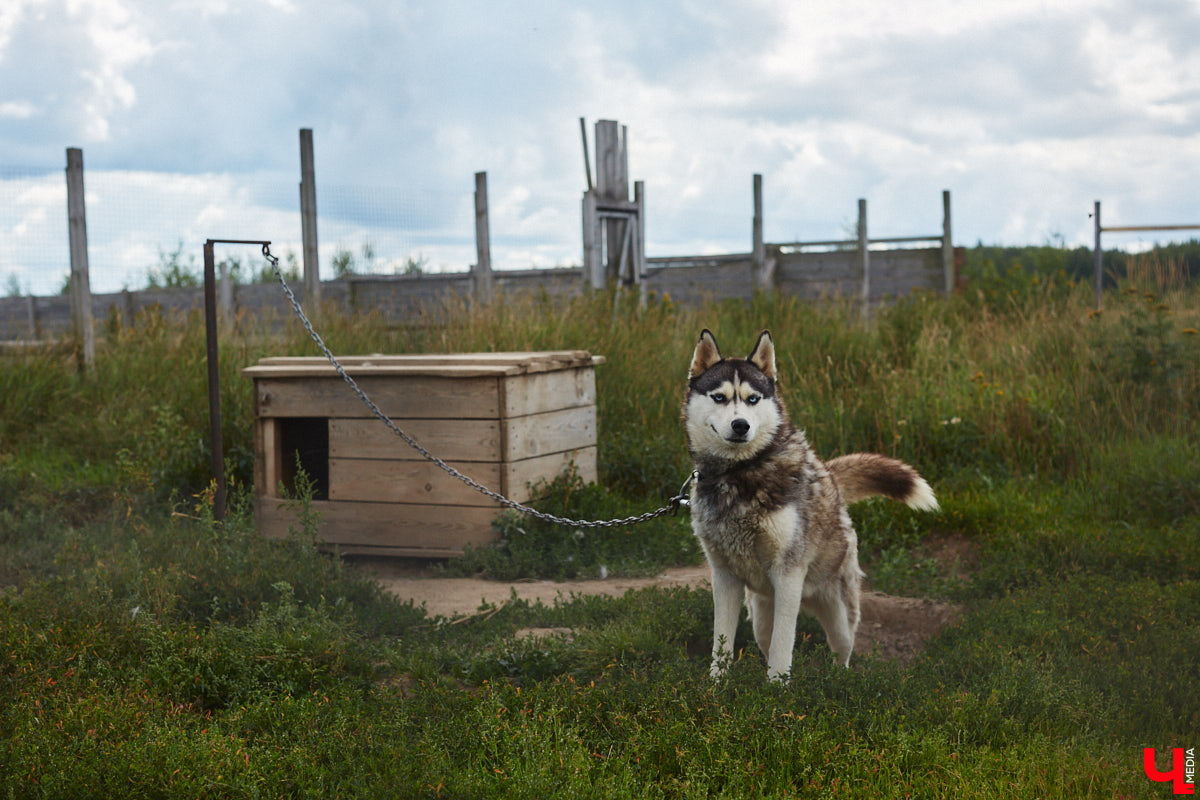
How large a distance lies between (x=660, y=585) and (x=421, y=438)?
1849mm

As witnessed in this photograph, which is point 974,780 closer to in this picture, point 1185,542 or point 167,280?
point 1185,542

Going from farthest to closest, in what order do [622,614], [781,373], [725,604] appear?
[781,373], [622,614], [725,604]

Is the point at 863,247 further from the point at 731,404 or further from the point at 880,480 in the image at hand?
the point at 731,404

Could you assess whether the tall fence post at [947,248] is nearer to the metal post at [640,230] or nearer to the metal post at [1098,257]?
the metal post at [1098,257]

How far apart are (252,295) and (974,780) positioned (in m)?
17.3

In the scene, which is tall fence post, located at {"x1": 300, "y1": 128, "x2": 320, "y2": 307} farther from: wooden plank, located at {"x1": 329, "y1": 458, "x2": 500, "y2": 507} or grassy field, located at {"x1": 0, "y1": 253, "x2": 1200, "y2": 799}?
wooden plank, located at {"x1": 329, "y1": 458, "x2": 500, "y2": 507}

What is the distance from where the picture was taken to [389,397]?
6406 millimetres

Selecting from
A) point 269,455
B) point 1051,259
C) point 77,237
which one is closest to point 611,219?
point 77,237

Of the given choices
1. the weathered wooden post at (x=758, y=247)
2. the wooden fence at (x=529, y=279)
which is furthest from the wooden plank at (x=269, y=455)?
the weathered wooden post at (x=758, y=247)

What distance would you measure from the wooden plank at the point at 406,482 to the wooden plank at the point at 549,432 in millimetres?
199

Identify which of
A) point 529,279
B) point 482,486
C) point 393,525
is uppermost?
point 529,279

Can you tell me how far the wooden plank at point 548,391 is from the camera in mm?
6180

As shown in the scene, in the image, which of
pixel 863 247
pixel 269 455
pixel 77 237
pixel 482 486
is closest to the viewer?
pixel 482 486

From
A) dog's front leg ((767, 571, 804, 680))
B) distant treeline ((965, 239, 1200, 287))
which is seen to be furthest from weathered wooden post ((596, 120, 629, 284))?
dog's front leg ((767, 571, 804, 680))
